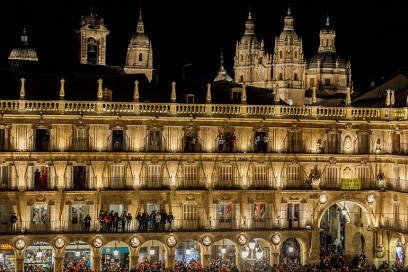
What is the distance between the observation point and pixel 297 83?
16175cm

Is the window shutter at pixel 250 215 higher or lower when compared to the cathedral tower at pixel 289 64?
lower

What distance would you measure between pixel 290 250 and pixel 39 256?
65.6 ft

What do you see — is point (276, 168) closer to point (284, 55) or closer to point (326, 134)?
point (326, 134)

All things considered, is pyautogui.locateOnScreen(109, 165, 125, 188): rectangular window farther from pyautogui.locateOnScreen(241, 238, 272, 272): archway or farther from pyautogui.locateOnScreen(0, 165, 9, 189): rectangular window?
pyautogui.locateOnScreen(241, 238, 272, 272): archway

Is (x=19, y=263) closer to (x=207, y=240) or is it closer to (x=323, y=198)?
(x=207, y=240)

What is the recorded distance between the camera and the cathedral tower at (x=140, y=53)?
137 metres

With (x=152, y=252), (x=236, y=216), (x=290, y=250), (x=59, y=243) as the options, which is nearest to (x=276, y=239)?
(x=236, y=216)

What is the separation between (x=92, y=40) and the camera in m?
132

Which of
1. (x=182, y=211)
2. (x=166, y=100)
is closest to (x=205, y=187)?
(x=182, y=211)

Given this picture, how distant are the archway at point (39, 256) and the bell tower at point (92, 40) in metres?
50.2

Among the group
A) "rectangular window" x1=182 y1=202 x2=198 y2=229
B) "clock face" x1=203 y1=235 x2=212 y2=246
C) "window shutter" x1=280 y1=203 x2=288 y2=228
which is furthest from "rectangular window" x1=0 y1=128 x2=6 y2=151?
"window shutter" x1=280 y1=203 x2=288 y2=228

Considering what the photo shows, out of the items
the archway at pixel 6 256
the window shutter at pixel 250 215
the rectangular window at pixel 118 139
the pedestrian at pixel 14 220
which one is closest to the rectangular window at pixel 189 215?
the window shutter at pixel 250 215

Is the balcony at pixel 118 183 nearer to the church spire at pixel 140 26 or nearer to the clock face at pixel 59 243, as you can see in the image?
the clock face at pixel 59 243

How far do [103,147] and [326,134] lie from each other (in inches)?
687
